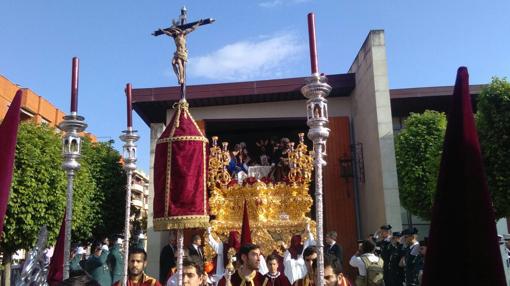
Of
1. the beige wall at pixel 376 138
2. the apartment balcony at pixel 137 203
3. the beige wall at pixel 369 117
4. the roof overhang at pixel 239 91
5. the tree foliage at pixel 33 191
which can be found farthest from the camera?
the apartment balcony at pixel 137 203

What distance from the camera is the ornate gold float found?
14375 millimetres

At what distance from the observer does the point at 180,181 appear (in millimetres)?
4852

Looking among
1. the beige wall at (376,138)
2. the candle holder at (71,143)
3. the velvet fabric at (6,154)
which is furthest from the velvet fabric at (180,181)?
the beige wall at (376,138)

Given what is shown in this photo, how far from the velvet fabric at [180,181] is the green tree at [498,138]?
10217 mm

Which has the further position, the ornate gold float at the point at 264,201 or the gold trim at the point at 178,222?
the ornate gold float at the point at 264,201

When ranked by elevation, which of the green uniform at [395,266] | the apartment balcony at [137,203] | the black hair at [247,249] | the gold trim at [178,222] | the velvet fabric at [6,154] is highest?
the apartment balcony at [137,203]

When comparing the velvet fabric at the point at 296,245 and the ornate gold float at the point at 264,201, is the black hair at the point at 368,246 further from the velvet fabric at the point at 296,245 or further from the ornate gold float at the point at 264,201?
the ornate gold float at the point at 264,201

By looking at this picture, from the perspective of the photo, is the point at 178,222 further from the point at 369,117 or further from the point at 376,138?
the point at 369,117

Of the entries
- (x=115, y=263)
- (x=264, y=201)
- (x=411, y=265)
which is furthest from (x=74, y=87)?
(x=264, y=201)

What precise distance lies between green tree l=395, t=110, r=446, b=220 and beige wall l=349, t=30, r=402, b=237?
2610mm

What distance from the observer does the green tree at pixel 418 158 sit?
17.3 m

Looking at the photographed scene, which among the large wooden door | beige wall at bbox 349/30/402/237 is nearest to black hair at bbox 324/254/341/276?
beige wall at bbox 349/30/402/237

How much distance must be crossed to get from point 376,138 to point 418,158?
437 cm

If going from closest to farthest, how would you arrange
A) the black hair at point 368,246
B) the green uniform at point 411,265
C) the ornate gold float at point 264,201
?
the black hair at point 368,246 → the green uniform at point 411,265 → the ornate gold float at point 264,201
